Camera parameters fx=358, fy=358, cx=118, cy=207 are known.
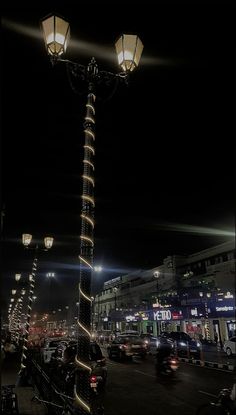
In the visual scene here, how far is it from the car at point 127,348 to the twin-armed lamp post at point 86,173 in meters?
20.8

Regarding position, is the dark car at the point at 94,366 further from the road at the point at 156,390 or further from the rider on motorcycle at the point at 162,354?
the rider on motorcycle at the point at 162,354

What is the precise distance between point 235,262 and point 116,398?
112 ft

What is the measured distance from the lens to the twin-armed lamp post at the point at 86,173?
20.4ft

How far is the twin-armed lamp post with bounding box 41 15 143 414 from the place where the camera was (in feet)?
20.4

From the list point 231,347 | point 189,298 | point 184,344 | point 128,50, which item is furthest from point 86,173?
point 189,298

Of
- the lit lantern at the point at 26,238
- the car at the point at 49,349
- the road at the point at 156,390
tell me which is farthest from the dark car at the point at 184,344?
the lit lantern at the point at 26,238

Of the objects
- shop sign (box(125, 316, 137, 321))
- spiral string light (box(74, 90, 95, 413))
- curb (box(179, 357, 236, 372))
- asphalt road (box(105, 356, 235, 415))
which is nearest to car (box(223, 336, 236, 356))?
curb (box(179, 357, 236, 372))

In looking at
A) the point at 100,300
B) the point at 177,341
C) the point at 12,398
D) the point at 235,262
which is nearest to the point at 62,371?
the point at 12,398

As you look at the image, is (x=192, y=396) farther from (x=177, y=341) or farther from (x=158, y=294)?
(x=158, y=294)

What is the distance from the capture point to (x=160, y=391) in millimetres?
14102

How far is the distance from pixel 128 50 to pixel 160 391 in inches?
493

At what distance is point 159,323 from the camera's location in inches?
2366

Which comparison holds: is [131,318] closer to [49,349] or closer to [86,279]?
[49,349]

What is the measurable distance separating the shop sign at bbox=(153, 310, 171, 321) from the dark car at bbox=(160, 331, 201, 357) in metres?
23.2
